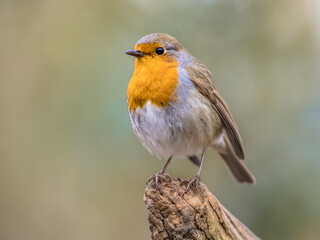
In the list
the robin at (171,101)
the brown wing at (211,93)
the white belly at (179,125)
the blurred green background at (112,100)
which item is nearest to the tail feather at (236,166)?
the blurred green background at (112,100)

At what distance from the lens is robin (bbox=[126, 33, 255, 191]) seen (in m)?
3.10

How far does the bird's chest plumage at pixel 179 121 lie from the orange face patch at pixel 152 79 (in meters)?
0.03

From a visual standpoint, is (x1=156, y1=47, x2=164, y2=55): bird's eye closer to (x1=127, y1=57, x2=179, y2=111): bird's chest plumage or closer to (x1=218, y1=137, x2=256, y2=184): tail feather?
(x1=127, y1=57, x2=179, y2=111): bird's chest plumage

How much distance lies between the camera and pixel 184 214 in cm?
255

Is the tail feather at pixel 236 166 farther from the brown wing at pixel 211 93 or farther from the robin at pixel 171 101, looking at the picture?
the robin at pixel 171 101

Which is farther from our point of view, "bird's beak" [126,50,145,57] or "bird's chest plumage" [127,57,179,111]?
"bird's beak" [126,50,145,57]

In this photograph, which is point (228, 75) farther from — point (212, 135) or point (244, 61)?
point (212, 135)

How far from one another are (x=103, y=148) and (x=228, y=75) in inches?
59.3

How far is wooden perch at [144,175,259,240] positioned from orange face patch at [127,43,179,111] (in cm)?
68

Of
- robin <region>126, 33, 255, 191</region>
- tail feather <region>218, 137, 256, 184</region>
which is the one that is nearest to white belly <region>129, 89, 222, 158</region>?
robin <region>126, 33, 255, 191</region>

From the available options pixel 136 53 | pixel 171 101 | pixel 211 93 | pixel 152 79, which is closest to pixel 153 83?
pixel 152 79

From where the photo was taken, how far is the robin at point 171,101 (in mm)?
3102

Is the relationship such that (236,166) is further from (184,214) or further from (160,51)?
(184,214)

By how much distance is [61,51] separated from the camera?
14.9 feet
